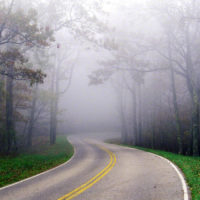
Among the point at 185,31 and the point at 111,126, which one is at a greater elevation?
the point at 185,31

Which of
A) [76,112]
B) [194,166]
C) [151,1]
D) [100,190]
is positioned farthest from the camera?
[76,112]

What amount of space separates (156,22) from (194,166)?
14364 millimetres

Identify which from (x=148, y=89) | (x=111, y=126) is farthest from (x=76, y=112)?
Result: (x=148, y=89)

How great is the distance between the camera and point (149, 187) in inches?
305

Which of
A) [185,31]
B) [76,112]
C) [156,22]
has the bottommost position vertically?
[76,112]

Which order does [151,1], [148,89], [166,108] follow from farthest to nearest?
[148,89] → [166,108] → [151,1]

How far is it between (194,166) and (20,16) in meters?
12.3

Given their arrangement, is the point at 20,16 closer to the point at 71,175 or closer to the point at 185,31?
the point at 71,175

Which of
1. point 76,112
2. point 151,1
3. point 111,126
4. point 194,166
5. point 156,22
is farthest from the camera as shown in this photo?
point 76,112

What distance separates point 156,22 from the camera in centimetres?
2028

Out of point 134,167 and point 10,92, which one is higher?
point 10,92

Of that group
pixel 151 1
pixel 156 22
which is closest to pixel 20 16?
pixel 151 1

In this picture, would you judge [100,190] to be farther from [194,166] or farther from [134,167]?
[194,166]

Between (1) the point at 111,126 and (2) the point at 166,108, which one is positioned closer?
(2) the point at 166,108
